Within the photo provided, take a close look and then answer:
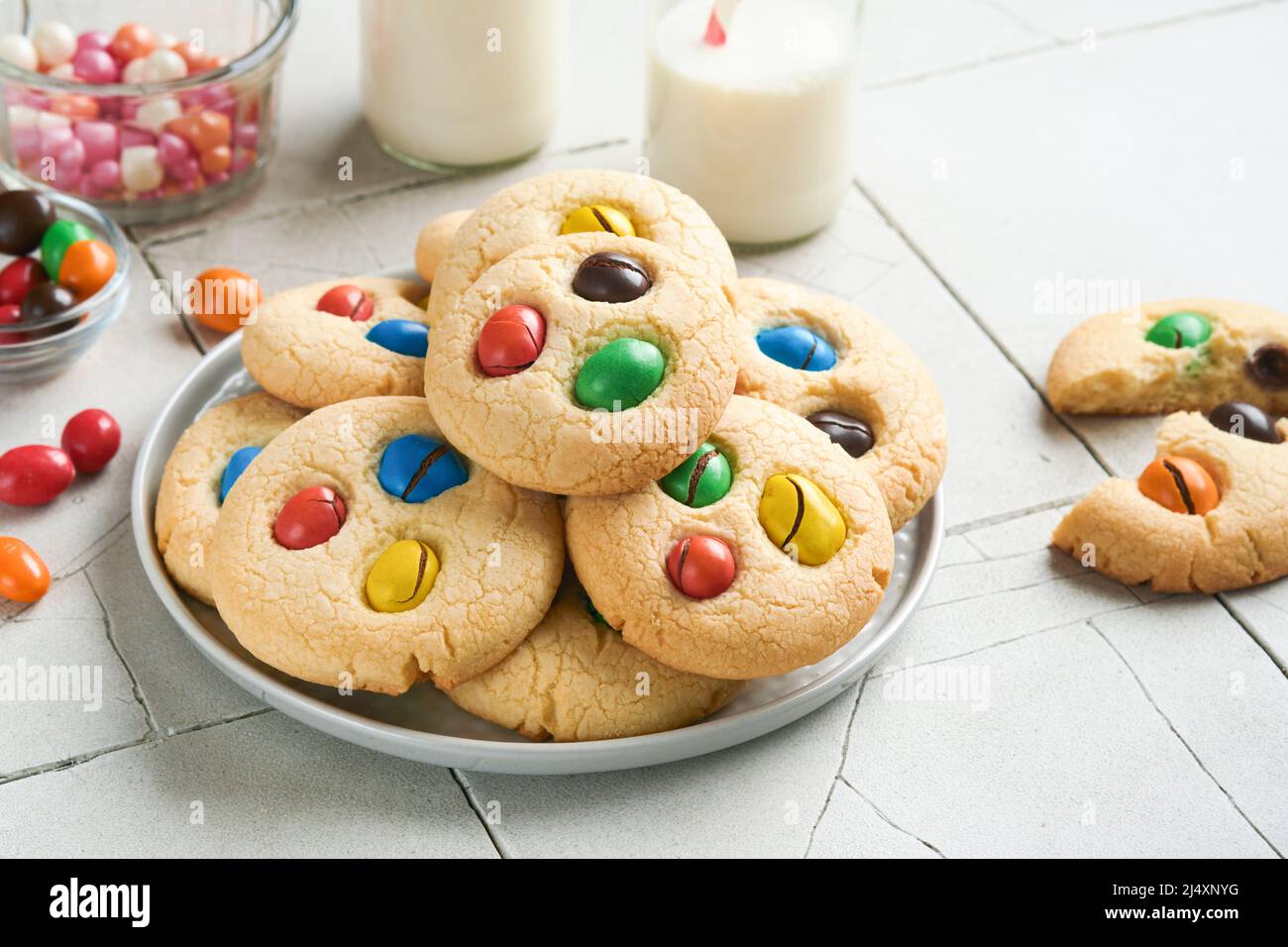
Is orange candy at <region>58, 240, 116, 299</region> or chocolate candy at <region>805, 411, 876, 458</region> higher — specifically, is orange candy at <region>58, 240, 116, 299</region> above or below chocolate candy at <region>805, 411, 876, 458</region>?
below

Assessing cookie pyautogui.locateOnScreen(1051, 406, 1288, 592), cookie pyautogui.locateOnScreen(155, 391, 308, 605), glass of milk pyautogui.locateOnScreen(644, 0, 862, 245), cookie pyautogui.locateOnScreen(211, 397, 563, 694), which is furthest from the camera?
glass of milk pyautogui.locateOnScreen(644, 0, 862, 245)

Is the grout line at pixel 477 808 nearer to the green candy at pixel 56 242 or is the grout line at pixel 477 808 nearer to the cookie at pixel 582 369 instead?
the cookie at pixel 582 369

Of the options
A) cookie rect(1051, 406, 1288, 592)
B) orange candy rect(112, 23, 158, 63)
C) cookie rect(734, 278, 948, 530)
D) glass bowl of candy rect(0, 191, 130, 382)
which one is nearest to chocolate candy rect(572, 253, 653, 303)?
cookie rect(734, 278, 948, 530)

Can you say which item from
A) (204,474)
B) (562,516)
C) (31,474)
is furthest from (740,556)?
(31,474)

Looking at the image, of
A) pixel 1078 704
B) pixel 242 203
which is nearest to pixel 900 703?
pixel 1078 704

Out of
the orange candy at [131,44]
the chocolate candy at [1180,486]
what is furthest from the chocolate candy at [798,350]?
the orange candy at [131,44]

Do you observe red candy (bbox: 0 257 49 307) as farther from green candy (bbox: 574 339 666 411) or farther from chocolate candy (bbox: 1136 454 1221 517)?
chocolate candy (bbox: 1136 454 1221 517)
